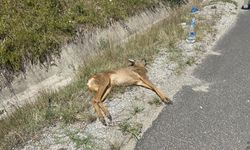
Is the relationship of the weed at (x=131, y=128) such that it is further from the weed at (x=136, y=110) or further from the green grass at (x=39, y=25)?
the green grass at (x=39, y=25)

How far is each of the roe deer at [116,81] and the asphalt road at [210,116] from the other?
0.56m

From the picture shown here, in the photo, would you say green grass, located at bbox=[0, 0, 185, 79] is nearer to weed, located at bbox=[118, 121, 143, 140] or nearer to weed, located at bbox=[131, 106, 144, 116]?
weed, located at bbox=[131, 106, 144, 116]

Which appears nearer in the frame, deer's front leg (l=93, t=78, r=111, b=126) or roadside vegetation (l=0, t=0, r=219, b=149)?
roadside vegetation (l=0, t=0, r=219, b=149)

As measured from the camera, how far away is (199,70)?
7.94 m

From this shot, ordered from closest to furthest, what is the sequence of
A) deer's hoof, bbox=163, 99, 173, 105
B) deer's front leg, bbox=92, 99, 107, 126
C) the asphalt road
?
the asphalt road < deer's front leg, bbox=92, 99, 107, 126 < deer's hoof, bbox=163, 99, 173, 105

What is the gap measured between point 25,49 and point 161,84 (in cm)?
293

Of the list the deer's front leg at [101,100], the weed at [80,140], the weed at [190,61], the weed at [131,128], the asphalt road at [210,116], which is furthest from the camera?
the weed at [190,61]

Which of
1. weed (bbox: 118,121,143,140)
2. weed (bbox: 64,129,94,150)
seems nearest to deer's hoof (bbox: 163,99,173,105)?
weed (bbox: 118,121,143,140)

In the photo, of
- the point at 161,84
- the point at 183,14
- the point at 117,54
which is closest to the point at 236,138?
the point at 161,84

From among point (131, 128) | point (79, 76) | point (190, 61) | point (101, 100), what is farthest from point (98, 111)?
point (190, 61)

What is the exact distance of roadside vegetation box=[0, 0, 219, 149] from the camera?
529 cm

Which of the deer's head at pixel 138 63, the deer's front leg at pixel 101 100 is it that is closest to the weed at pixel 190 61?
the deer's head at pixel 138 63

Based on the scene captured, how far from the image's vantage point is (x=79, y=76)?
23.7ft

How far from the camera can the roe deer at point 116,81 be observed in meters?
5.76
